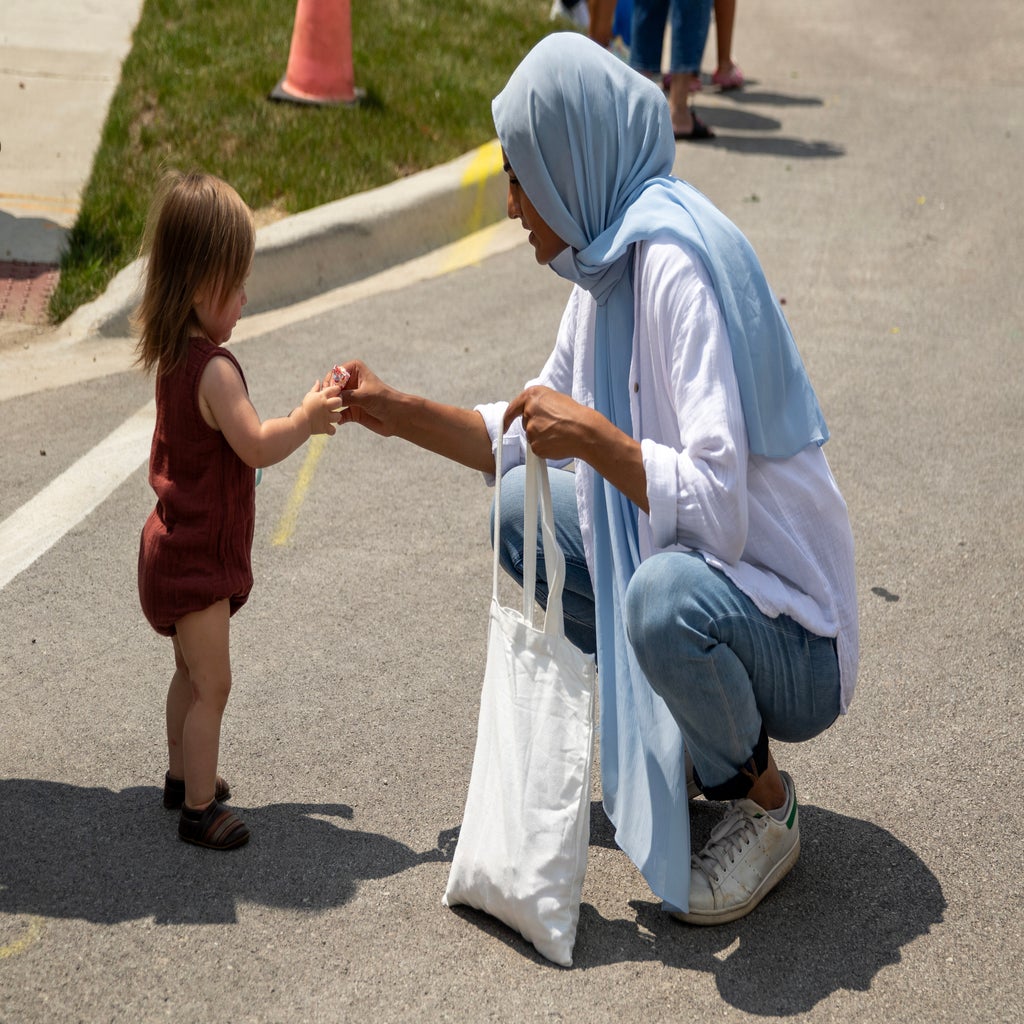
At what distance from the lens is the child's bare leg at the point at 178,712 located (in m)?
2.93

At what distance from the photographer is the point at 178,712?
9.65 feet

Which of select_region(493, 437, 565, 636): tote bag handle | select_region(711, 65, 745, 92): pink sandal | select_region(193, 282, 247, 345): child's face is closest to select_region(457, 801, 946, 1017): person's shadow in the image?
select_region(493, 437, 565, 636): tote bag handle

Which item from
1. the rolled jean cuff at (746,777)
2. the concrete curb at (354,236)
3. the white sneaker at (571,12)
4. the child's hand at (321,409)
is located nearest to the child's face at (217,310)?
→ the child's hand at (321,409)

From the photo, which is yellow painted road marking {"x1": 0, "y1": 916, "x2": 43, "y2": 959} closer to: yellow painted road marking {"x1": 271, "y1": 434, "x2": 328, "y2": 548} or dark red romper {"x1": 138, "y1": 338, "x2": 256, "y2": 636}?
dark red romper {"x1": 138, "y1": 338, "x2": 256, "y2": 636}

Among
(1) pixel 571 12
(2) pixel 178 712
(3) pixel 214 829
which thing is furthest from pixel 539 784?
(1) pixel 571 12

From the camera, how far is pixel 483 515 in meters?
4.39

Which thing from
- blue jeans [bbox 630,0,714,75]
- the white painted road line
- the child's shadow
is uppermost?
blue jeans [bbox 630,0,714,75]

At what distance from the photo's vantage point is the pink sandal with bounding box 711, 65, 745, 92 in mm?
9289

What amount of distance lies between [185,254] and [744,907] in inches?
67.8

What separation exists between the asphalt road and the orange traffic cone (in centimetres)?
150

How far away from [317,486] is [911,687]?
2000 mm

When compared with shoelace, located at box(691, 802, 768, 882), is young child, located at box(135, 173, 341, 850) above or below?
above

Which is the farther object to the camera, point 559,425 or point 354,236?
point 354,236

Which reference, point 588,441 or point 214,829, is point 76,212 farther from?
point 588,441
